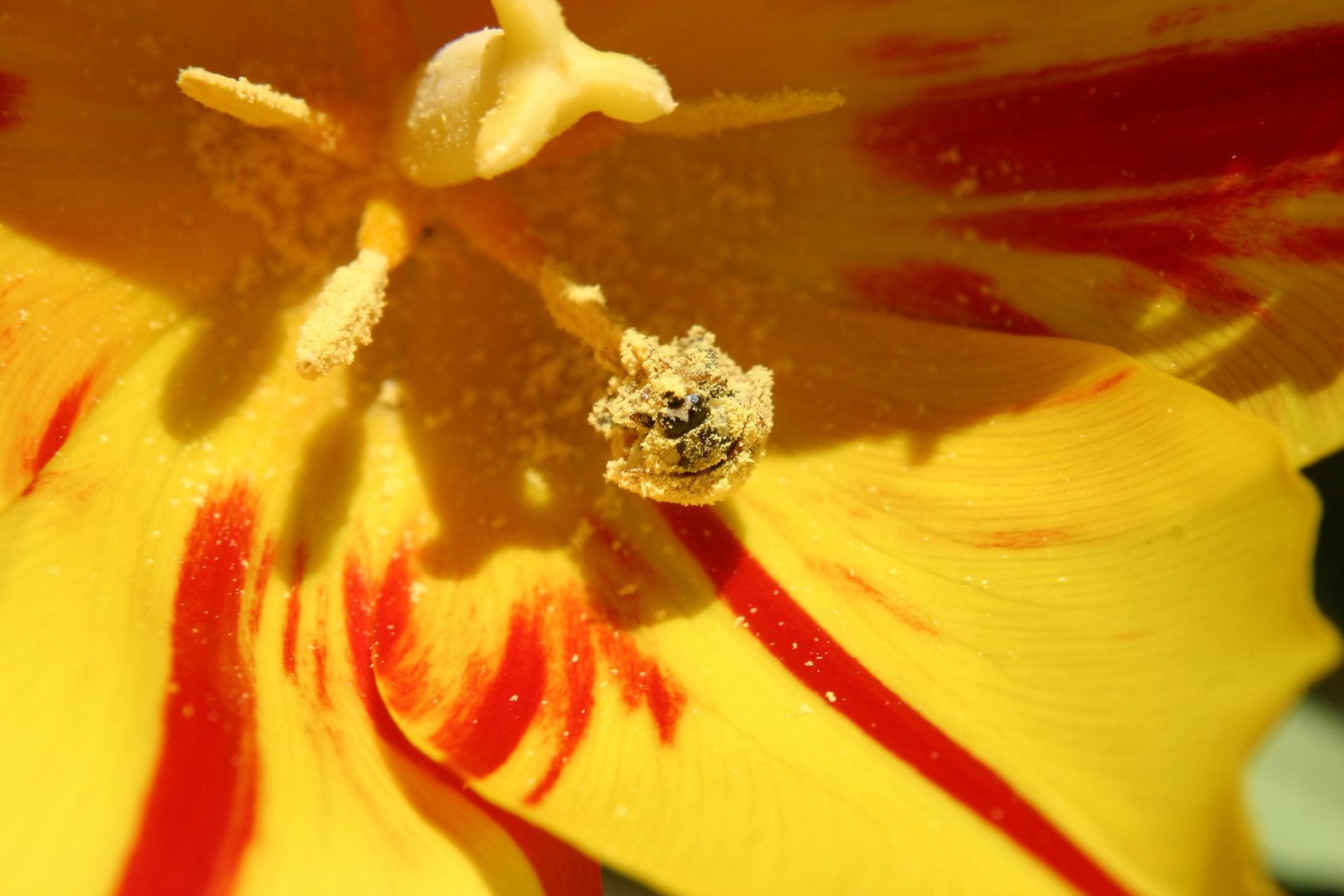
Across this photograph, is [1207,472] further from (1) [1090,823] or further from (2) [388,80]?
(2) [388,80]

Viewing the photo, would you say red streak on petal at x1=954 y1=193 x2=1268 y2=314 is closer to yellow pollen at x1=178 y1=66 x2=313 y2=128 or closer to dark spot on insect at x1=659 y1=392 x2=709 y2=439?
dark spot on insect at x1=659 y1=392 x2=709 y2=439

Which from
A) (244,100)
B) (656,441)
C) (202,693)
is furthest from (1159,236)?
(202,693)

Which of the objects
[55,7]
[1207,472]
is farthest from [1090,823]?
Answer: [55,7]

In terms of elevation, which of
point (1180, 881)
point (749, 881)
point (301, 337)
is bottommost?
point (1180, 881)

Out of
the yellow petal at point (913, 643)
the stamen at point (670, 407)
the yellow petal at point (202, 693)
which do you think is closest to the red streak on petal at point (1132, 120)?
the yellow petal at point (913, 643)

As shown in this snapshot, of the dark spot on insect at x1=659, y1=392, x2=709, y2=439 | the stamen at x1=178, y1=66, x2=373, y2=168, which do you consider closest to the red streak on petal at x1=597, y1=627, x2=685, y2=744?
the dark spot on insect at x1=659, y1=392, x2=709, y2=439

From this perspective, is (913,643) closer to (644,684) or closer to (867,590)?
(867,590)
